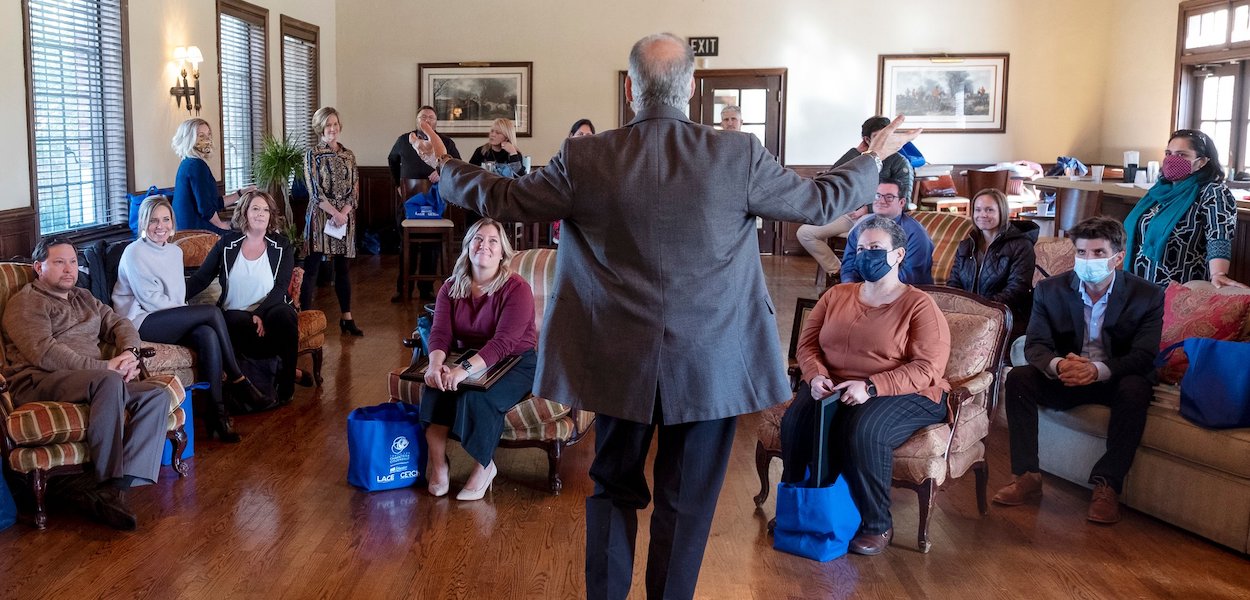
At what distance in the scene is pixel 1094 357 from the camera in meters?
4.59

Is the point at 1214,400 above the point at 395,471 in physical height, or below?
above

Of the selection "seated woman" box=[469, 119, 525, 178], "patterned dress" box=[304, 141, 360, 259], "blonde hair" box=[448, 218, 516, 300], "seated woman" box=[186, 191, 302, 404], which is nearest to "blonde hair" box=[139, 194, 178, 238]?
"seated woman" box=[186, 191, 302, 404]

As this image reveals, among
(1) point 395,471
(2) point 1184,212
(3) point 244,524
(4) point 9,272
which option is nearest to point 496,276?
(1) point 395,471

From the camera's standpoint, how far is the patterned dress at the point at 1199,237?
563 cm

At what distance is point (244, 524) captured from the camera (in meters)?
4.24

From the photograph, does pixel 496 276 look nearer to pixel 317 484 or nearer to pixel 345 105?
pixel 317 484

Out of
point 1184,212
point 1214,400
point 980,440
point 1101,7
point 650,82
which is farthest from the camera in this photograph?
point 1101,7

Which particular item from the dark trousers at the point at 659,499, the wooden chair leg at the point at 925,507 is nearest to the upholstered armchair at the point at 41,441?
the dark trousers at the point at 659,499

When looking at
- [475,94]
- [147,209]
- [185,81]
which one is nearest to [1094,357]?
[147,209]

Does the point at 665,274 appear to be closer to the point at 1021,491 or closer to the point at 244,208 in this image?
the point at 1021,491

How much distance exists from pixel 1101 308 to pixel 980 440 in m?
0.75

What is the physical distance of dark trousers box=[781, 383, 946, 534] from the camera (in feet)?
13.0

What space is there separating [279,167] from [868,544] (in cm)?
807

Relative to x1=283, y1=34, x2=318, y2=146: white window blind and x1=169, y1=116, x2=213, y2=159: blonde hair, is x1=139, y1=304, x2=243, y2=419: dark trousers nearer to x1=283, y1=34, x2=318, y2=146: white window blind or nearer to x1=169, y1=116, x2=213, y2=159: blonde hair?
x1=169, y1=116, x2=213, y2=159: blonde hair
